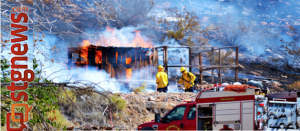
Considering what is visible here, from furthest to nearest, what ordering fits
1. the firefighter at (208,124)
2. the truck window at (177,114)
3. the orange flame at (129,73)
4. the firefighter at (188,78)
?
the orange flame at (129,73) < the firefighter at (188,78) < the truck window at (177,114) < the firefighter at (208,124)

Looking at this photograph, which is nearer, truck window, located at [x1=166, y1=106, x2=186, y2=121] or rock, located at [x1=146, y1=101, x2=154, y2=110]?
truck window, located at [x1=166, y1=106, x2=186, y2=121]

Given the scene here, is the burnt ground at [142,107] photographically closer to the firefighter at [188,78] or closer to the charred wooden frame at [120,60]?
the firefighter at [188,78]

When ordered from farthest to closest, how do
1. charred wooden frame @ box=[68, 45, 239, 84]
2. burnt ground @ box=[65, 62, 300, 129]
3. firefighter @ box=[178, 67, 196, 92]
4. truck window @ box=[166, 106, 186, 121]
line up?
charred wooden frame @ box=[68, 45, 239, 84] → firefighter @ box=[178, 67, 196, 92] → burnt ground @ box=[65, 62, 300, 129] → truck window @ box=[166, 106, 186, 121]

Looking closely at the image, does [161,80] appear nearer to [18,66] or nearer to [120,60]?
[120,60]

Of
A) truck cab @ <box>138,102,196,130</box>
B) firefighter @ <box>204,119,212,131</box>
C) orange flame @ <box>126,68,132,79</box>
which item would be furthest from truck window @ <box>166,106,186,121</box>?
orange flame @ <box>126,68,132,79</box>

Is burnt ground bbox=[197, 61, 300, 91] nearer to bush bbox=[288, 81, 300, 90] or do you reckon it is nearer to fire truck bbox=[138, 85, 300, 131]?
bush bbox=[288, 81, 300, 90]

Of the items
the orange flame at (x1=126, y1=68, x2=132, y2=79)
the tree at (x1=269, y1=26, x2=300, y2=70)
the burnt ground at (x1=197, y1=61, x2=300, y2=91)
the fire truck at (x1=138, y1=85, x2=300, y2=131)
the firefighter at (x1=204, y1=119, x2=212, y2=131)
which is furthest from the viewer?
the tree at (x1=269, y1=26, x2=300, y2=70)

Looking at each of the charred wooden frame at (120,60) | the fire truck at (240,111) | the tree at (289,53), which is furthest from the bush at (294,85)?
the fire truck at (240,111)

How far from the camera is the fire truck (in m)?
6.47

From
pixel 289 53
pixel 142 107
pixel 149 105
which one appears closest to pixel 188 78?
pixel 149 105

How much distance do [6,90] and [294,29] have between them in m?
26.8

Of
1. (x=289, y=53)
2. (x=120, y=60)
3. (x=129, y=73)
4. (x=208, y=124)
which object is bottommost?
(x=208, y=124)

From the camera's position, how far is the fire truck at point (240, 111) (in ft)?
21.2

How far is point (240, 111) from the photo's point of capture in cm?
660
